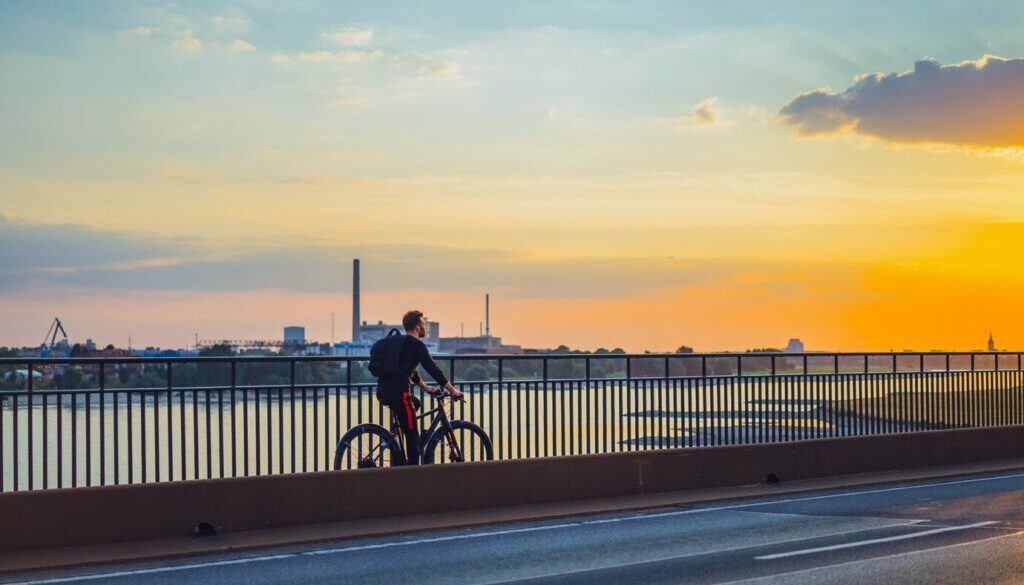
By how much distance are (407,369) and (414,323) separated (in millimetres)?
642

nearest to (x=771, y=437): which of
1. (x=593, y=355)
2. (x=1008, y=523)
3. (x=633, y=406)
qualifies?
(x=633, y=406)

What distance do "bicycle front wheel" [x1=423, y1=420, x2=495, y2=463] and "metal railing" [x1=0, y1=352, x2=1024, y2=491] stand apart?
0.82ft

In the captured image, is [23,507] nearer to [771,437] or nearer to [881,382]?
[771,437]

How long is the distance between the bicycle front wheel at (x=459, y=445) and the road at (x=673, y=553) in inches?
66.7

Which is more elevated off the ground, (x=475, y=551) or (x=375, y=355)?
(x=375, y=355)

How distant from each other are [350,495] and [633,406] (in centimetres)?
623

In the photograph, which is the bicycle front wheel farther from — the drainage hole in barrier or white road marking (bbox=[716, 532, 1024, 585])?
white road marking (bbox=[716, 532, 1024, 585])

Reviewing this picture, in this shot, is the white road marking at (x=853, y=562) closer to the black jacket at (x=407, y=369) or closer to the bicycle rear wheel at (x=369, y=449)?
the black jacket at (x=407, y=369)

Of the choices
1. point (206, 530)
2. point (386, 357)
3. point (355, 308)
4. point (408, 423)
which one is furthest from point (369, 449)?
point (355, 308)

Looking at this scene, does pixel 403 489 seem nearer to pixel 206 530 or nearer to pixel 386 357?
pixel 386 357

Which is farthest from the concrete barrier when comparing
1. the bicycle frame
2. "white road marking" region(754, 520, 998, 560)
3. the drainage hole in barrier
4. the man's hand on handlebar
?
"white road marking" region(754, 520, 998, 560)

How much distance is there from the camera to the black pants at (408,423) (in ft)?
51.1

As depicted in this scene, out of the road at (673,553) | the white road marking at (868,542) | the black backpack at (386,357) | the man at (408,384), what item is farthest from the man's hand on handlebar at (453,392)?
the white road marking at (868,542)

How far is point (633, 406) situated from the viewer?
19.3 m
